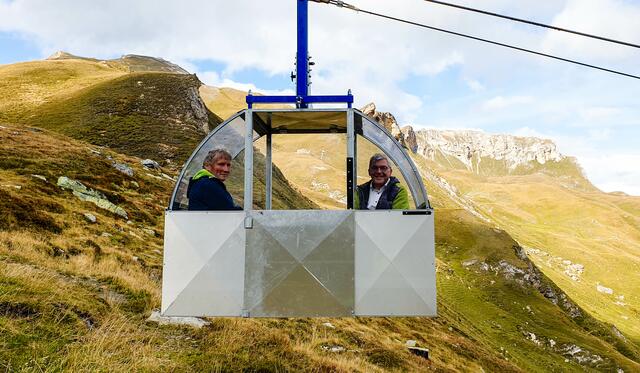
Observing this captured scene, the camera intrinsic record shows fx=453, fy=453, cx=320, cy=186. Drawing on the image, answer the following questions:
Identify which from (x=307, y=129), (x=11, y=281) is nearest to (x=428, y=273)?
(x=307, y=129)

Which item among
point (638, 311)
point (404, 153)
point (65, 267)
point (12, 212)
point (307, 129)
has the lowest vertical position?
point (638, 311)

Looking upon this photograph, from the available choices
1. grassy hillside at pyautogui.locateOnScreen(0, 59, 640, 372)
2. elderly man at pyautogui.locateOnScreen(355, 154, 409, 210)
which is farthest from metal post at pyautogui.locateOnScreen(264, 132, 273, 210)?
elderly man at pyautogui.locateOnScreen(355, 154, 409, 210)

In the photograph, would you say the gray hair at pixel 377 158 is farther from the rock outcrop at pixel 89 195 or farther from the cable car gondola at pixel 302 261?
the rock outcrop at pixel 89 195

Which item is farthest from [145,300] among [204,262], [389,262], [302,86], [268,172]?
[389,262]

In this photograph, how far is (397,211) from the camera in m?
6.68

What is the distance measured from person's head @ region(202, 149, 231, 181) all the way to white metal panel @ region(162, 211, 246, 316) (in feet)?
2.65

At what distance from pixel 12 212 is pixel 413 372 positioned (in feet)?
51.0

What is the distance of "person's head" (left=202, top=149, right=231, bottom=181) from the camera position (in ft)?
23.9

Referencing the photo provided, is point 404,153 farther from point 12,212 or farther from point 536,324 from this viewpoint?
point 536,324

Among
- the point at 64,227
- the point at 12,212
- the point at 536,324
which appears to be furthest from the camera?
the point at 536,324

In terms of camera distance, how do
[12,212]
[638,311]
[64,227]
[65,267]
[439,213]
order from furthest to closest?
1. [638,311]
2. [439,213]
3. [64,227]
4. [12,212]
5. [65,267]

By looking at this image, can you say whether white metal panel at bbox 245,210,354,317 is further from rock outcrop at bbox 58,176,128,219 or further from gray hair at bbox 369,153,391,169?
rock outcrop at bbox 58,176,128,219

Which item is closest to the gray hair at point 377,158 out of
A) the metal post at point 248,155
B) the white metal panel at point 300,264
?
the white metal panel at point 300,264

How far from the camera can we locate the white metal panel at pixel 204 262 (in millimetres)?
6805
